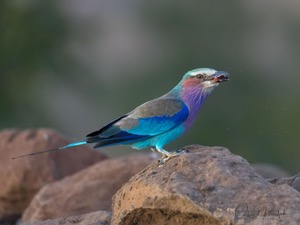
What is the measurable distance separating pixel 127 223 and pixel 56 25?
Result: 16.5 meters

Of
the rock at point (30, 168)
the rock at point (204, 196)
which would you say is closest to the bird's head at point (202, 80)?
the rock at point (204, 196)

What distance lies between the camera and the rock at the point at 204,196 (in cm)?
568

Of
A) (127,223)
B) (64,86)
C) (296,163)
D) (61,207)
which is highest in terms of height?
(127,223)

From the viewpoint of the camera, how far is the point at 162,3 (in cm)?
2291

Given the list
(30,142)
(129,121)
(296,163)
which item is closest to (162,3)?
(296,163)

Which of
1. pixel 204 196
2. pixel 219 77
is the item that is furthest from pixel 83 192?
pixel 204 196

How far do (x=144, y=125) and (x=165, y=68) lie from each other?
1412 centimetres

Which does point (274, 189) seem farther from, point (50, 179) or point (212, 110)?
point (212, 110)

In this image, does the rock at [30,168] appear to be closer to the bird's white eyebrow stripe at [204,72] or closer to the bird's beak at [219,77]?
the bird's white eyebrow stripe at [204,72]

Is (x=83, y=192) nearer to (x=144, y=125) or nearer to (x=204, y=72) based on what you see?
(x=144, y=125)

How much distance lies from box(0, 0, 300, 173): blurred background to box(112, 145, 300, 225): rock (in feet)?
43.4

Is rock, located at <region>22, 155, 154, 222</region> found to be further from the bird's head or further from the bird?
the bird's head

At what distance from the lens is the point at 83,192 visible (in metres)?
9.19

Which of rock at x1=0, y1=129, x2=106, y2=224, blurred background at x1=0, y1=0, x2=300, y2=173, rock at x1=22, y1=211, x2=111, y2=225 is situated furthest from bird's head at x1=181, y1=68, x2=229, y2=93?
blurred background at x1=0, y1=0, x2=300, y2=173
